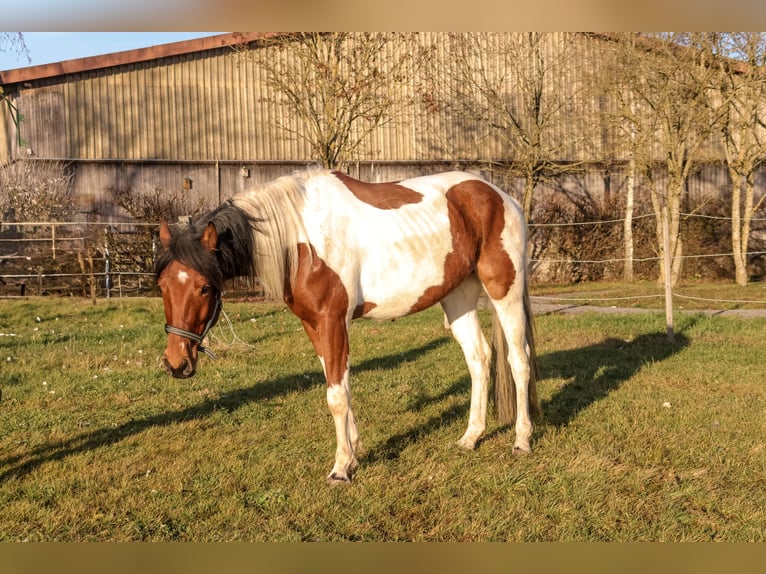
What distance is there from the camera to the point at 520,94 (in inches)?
760

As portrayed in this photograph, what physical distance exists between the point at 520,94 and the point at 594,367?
13104mm

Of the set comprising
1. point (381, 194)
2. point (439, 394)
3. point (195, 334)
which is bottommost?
point (439, 394)

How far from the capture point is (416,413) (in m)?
6.20

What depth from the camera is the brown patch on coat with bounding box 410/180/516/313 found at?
5.25 m

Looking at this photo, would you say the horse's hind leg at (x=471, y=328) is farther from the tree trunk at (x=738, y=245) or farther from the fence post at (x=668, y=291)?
the tree trunk at (x=738, y=245)

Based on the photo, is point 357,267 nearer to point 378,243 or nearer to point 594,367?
point 378,243

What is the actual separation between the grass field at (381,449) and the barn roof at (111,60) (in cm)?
1170

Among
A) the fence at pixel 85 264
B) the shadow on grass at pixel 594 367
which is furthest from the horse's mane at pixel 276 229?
the fence at pixel 85 264

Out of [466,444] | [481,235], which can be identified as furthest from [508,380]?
[481,235]

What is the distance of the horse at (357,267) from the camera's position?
4.36 meters

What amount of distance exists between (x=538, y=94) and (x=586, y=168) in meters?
2.99

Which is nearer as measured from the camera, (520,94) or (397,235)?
(397,235)

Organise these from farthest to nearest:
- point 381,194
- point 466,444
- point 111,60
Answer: point 111,60 → point 466,444 → point 381,194

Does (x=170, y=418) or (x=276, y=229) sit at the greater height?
(x=276, y=229)
